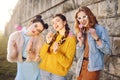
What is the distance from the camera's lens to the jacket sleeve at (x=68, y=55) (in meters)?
3.76

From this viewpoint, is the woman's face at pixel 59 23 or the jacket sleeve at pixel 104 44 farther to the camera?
the woman's face at pixel 59 23

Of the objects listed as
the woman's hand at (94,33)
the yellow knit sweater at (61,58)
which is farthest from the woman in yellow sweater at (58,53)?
the woman's hand at (94,33)

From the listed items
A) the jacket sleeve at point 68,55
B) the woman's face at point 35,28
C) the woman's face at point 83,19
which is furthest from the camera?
the woman's face at point 35,28

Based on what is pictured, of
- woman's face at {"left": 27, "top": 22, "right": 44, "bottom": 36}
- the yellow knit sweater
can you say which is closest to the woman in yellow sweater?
the yellow knit sweater

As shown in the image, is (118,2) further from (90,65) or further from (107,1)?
(90,65)

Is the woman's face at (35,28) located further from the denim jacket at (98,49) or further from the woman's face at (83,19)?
the denim jacket at (98,49)

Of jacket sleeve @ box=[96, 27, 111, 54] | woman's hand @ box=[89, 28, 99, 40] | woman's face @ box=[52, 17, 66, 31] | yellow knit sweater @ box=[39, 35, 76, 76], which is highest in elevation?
woman's face @ box=[52, 17, 66, 31]

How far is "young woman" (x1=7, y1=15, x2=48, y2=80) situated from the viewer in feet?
14.0

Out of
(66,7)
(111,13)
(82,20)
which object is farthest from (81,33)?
(66,7)

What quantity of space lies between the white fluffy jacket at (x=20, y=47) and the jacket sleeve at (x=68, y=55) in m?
0.58

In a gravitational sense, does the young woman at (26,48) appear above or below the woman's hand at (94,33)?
below

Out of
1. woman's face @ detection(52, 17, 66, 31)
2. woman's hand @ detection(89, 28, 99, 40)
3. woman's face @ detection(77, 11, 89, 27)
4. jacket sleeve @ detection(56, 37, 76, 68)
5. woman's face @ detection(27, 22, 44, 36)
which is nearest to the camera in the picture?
woman's hand @ detection(89, 28, 99, 40)

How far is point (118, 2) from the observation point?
3.84 m

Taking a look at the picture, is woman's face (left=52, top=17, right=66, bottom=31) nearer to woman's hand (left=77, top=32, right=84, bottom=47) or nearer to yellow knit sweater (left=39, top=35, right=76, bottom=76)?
yellow knit sweater (left=39, top=35, right=76, bottom=76)
